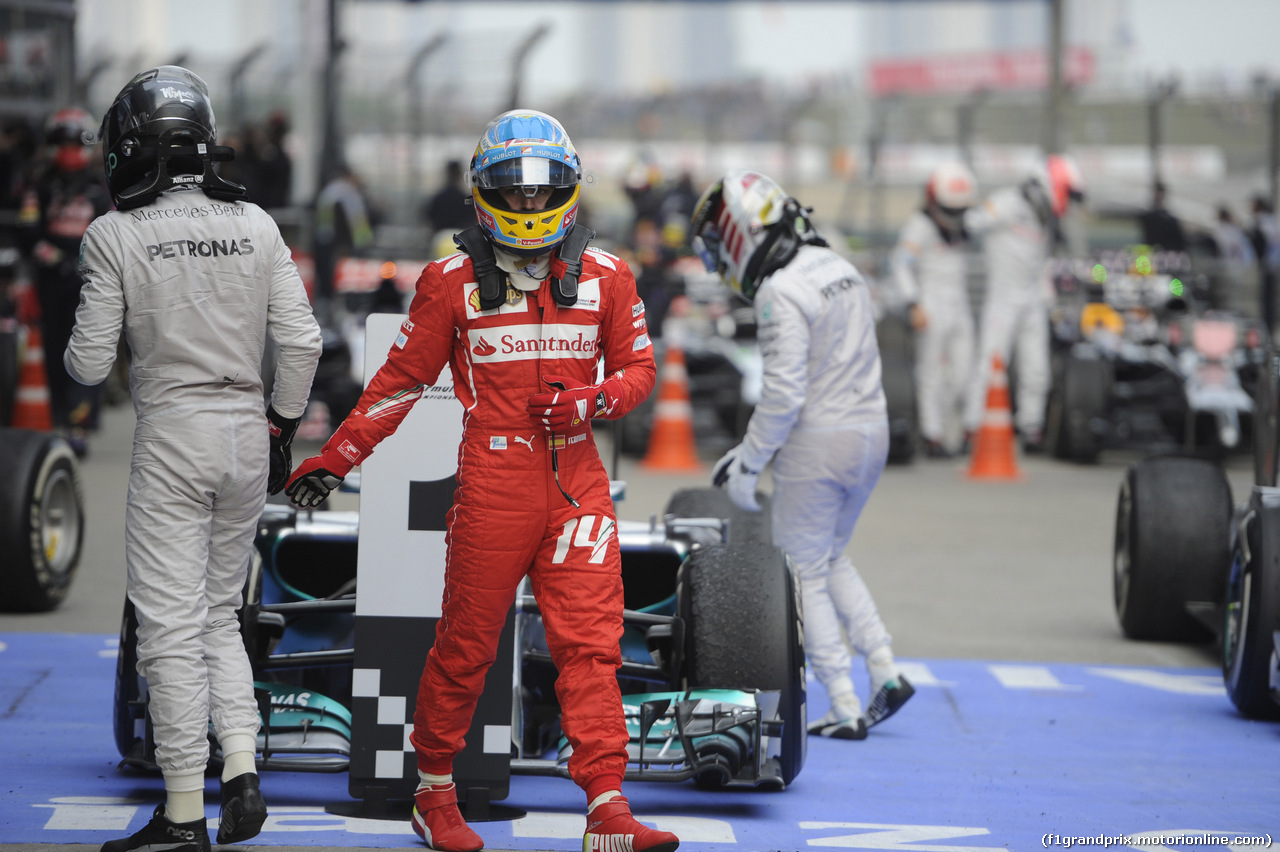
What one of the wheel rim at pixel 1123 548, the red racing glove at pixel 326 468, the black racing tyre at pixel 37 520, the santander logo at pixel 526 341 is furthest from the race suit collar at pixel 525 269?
the wheel rim at pixel 1123 548

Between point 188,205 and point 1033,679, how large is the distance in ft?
12.5

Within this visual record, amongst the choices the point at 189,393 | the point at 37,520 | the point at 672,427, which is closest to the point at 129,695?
the point at 189,393

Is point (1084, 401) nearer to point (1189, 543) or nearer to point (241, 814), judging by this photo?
point (1189, 543)

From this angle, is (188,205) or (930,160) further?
(930,160)

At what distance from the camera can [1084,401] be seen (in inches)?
472

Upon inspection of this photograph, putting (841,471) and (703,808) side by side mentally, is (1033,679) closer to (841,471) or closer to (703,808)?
(841,471)

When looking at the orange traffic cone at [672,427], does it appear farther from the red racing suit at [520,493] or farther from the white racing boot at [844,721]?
the red racing suit at [520,493]

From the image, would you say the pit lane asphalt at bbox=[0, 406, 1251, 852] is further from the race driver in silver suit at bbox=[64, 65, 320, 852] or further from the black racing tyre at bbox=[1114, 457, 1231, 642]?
the race driver in silver suit at bbox=[64, 65, 320, 852]

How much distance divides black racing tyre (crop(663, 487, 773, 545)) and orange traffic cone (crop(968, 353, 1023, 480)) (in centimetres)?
551

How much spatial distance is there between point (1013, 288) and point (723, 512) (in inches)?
267

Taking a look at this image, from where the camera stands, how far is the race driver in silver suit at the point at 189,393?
12.5 ft

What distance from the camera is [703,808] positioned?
14.4ft

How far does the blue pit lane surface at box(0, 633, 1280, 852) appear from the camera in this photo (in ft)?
13.5

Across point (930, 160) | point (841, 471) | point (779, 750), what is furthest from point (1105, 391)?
point (930, 160)
